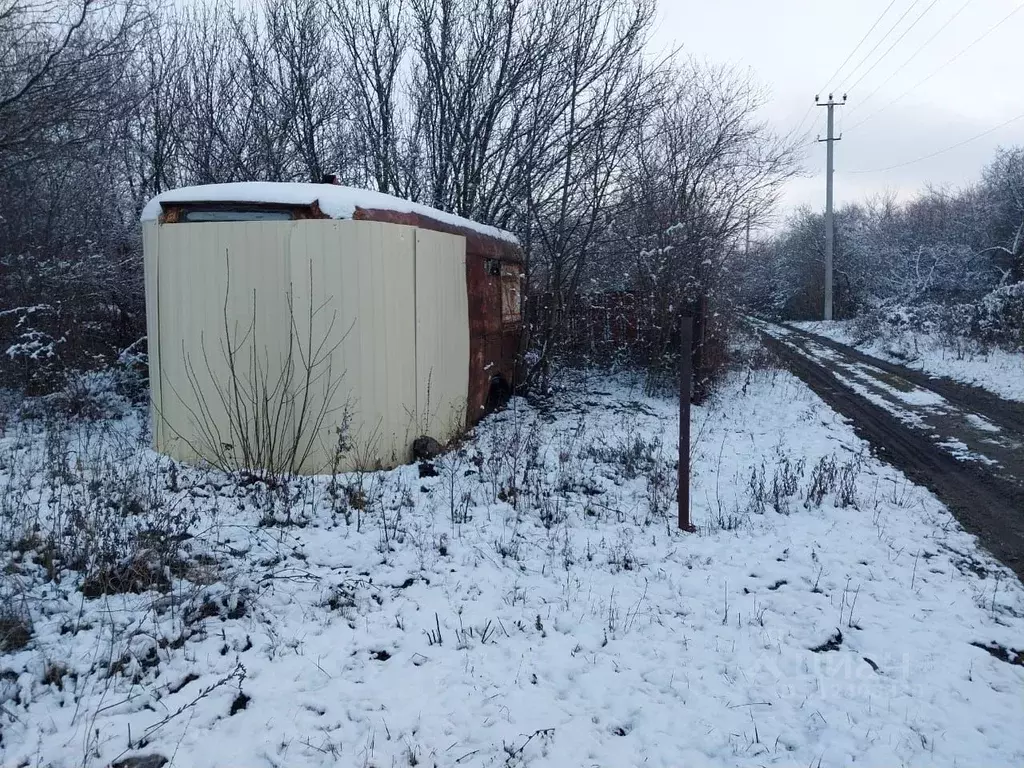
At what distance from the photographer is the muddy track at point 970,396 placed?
9523 mm

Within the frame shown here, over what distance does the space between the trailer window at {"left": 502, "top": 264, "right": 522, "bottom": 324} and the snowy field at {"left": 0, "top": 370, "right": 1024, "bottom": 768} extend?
354 cm

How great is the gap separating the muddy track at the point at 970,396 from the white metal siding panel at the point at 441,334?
721cm

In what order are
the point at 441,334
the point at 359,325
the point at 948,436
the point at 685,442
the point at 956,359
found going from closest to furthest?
the point at 685,442 → the point at 359,325 → the point at 441,334 → the point at 948,436 → the point at 956,359

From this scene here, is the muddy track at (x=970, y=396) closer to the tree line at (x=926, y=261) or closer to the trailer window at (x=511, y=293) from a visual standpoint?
the tree line at (x=926, y=261)

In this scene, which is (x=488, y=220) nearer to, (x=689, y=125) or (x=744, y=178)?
(x=689, y=125)

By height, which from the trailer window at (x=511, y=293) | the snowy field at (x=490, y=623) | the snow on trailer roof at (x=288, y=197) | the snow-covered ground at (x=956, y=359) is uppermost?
the snow on trailer roof at (x=288, y=197)

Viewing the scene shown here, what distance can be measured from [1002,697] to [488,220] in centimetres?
945

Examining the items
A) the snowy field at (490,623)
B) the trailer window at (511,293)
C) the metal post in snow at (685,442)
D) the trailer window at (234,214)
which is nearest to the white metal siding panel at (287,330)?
the trailer window at (234,214)

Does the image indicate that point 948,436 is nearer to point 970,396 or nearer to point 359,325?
point 970,396

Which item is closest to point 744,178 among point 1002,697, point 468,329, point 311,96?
point 468,329

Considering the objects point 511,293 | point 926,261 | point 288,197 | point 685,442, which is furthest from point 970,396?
point 926,261

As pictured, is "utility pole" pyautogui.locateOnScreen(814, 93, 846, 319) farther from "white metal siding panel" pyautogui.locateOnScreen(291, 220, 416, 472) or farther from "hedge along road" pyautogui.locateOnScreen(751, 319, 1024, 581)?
"white metal siding panel" pyautogui.locateOnScreen(291, 220, 416, 472)

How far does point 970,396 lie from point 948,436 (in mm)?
3453

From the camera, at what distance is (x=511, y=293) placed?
977 cm
